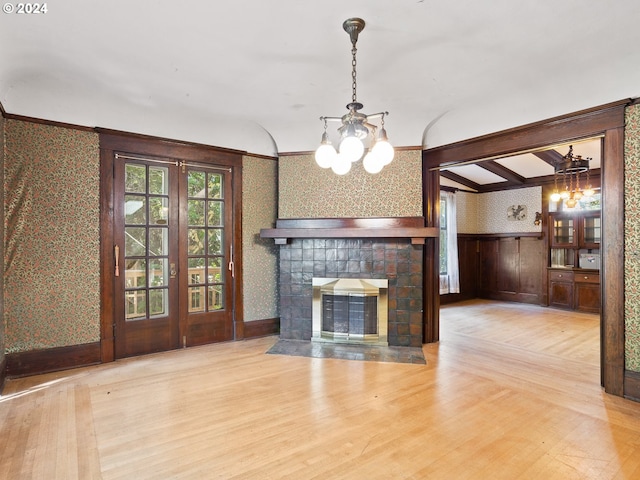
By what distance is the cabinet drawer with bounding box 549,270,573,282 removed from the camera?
679 centimetres

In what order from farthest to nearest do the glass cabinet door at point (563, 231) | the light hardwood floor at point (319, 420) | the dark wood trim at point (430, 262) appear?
the glass cabinet door at point (563, 231) < the dark wood trim at point (430, 262) < the light hardwood floor at point (319, 420)

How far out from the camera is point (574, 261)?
7090mm

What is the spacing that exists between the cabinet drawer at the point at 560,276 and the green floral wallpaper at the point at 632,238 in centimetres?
446

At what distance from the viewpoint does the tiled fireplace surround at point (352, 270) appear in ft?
14.2

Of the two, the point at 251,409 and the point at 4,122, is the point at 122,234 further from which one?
the point at 251,409

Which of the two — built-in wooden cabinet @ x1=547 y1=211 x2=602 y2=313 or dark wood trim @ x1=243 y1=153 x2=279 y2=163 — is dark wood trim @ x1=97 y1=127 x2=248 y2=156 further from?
built-in wooden cabinet @ x1=547 y1=211 x2=602 y2=313

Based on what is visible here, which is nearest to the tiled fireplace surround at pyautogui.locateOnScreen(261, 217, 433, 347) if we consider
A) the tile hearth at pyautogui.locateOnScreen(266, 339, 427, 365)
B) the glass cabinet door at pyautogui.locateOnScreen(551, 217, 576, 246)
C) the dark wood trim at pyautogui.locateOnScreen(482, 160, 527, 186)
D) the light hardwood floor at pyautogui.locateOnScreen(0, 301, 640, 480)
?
the tile hearth at pyautogui.locateOnScreen(266, 339, 427, 365)

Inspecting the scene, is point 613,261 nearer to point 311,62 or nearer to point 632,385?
point 632,385

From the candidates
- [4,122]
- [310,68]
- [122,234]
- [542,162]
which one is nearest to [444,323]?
[542,162]

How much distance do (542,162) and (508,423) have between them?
578 centimetres

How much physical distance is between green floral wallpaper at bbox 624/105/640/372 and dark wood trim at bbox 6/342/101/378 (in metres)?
5.18

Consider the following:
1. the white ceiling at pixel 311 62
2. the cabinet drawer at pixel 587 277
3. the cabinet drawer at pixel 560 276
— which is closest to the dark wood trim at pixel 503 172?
the cabinet drawer at pixel 560 276

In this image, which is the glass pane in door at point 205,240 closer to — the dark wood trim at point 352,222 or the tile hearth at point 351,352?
the dark wood trim at point 352,222

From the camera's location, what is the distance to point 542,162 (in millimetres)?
6609
